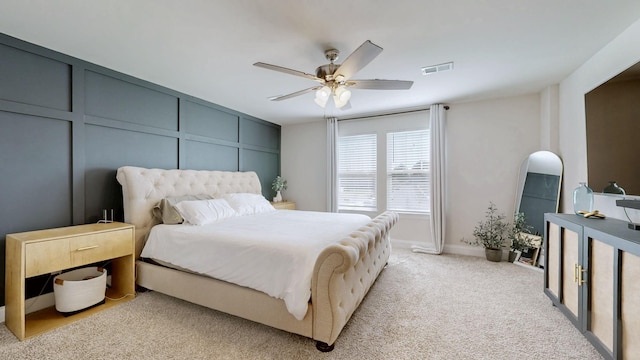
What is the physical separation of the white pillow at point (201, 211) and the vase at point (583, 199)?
147 inches

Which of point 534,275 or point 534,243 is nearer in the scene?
point 534,275

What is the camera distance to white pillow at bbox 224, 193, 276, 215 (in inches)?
139

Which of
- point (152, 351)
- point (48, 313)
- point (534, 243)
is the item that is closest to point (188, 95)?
point (48, 313)

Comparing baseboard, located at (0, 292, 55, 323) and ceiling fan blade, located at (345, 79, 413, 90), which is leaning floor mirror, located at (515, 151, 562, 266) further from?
baseboard, located at (0, 292, 55, 323)

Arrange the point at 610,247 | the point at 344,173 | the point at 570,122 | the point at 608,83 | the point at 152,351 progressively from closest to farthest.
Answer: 1. the point at 610,247
2. the point at 152,351
3. the point at 608,83
4. the point at 570,122
5. the point at 344,173

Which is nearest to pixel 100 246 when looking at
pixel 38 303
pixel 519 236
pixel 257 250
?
pixel 38 303

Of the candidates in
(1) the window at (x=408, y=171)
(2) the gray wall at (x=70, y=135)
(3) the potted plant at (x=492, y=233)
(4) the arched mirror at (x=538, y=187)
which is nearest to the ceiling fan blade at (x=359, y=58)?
(2) the gray wall at (x=70, y=135)

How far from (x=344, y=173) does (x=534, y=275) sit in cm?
325

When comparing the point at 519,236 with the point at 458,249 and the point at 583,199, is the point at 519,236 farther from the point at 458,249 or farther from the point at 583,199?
the point at 583,199

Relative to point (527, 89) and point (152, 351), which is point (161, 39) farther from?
point (527, 89)

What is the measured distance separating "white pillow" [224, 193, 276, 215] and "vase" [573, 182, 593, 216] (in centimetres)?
362

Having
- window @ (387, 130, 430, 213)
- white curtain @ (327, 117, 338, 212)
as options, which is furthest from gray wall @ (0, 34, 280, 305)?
window @ (387, 130, 430, 213)

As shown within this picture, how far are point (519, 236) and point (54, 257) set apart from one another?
5.29 metres

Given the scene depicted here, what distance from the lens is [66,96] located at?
2.56m
